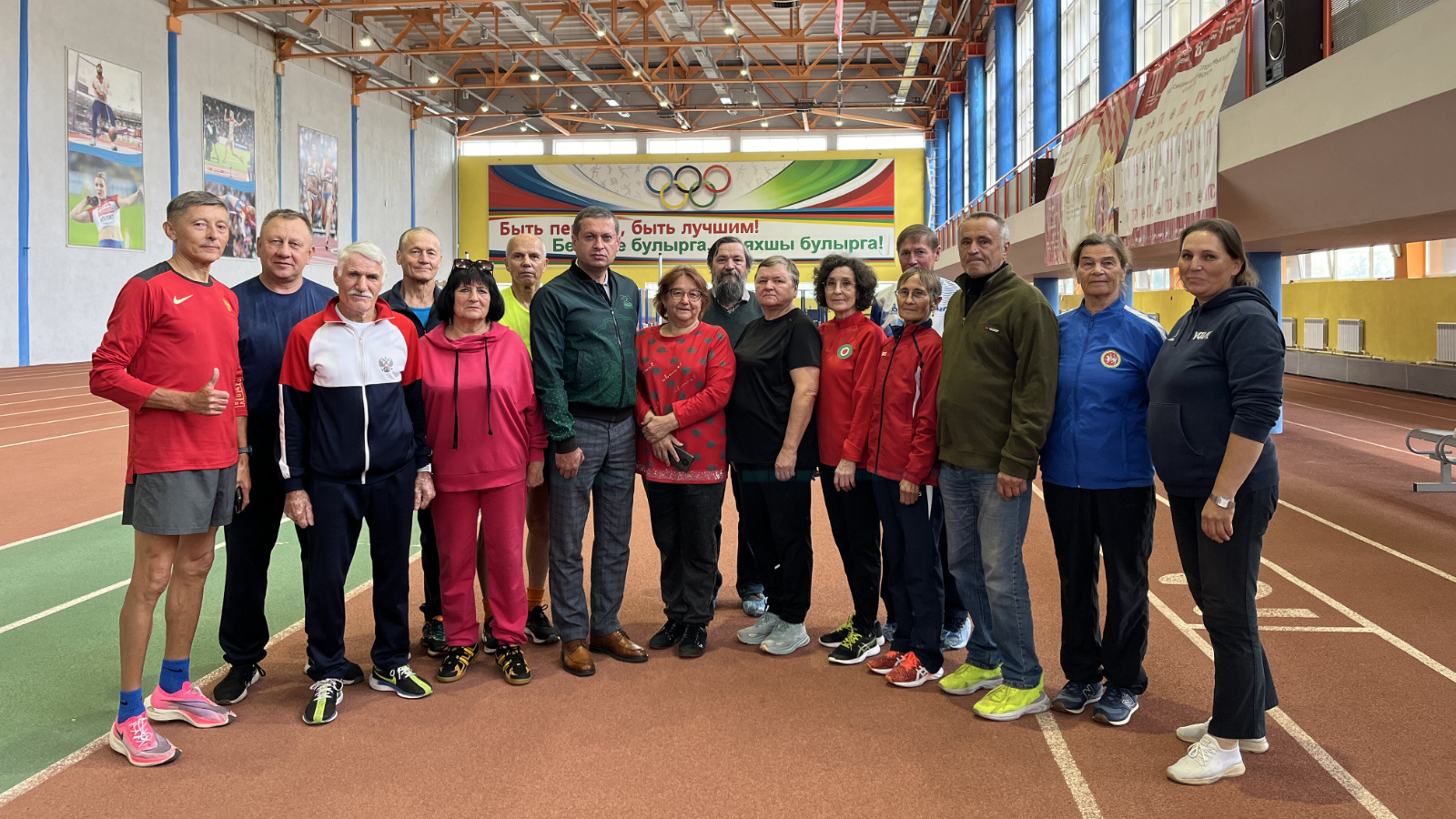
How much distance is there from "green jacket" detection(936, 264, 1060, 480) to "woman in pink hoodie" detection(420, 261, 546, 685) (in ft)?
5.70

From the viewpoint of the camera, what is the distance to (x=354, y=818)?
2.90 meters

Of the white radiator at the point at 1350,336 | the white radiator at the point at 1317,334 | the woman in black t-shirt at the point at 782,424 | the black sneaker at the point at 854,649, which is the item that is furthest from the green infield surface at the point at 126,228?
the white radiator at the point at 1317,334

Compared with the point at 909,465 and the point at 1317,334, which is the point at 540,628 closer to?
the point at 909,465

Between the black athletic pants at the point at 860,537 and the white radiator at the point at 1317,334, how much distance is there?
65.1 ft

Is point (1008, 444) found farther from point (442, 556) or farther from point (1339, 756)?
point (442, 556)

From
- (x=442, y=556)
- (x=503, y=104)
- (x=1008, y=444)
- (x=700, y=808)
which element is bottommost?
(x=700, y=808)

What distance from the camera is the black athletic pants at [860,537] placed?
4.25 meters

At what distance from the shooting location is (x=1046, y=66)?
761 inches

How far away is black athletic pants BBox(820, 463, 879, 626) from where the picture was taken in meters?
4.25

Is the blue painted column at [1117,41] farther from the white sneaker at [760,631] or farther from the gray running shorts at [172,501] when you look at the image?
the gray running shorts at [172,501]

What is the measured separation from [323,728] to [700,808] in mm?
1519

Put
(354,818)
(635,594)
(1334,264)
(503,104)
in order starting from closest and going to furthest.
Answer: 1. (354,818)
2. (635,594)
3. (1334,264)
4. (503,104)

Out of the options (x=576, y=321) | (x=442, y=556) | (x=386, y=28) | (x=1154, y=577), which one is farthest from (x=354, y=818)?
(x=386, y=28)

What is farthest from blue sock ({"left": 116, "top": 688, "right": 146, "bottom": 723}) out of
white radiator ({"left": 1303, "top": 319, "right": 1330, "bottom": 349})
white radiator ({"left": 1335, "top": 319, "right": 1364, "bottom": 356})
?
white radiator ({"left": 1303, "top": 319, "right": 1330, "bottom": 349})
